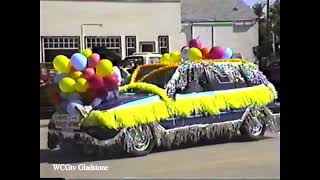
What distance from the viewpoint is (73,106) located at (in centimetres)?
816

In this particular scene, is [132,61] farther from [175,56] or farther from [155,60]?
[175,56]

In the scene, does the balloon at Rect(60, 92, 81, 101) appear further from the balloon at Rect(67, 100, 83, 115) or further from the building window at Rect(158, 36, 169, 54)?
the building window at Rect(158, 36, 169, 54)

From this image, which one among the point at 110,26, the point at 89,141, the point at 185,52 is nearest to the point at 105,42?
the point at 110,26

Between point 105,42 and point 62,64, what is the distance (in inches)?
25.0

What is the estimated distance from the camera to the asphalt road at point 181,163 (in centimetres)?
803

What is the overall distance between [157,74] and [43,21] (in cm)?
173

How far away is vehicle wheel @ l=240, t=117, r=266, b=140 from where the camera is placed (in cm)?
897

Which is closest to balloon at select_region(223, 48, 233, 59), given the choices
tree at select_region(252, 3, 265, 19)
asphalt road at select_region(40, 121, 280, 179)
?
tree at select_region(252, 3, 265, 19)

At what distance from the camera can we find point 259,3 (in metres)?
8.34

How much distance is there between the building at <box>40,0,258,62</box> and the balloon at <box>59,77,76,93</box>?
1.09 feet
